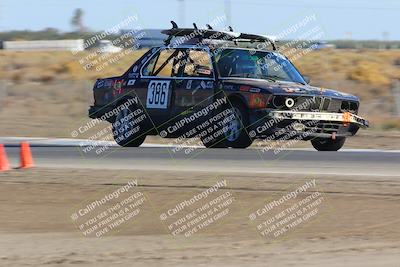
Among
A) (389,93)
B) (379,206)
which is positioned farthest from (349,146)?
(389,93)

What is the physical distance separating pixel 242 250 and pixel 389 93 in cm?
2656

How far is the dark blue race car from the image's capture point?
612 inches

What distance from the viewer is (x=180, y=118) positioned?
53.9 ft

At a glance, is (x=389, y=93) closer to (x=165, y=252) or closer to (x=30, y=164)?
(x=30, y=164)

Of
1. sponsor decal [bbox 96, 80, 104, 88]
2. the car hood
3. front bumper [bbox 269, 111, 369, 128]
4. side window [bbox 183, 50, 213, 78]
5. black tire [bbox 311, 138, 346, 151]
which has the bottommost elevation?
black tire [bbox 311, 138, 346, 151]

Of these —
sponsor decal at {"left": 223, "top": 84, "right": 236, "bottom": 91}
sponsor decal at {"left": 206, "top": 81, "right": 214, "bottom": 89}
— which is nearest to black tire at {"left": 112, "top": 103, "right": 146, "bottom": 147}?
sponsor decal at {"left": 206, "top": 81, "right": 214, "bottom": 89}

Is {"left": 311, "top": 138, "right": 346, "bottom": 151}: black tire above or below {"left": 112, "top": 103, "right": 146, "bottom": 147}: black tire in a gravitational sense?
below

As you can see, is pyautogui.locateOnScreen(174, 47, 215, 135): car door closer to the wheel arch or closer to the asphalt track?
the wheel arch

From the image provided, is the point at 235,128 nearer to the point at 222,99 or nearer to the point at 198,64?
the point at 222,99

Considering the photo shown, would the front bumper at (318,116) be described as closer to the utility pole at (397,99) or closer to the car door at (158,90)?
the car door at (158,90)

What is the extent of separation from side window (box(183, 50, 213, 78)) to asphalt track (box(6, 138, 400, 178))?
4.05ft

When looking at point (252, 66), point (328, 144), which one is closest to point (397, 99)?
point (328, 144)

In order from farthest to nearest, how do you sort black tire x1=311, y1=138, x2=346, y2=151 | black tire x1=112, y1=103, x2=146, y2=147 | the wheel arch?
1. black tire x1=112, y1=103, x2=146, y2=147
2. black tire x1=311, y1=138, x2=346, y2=151
3. the wheel arch

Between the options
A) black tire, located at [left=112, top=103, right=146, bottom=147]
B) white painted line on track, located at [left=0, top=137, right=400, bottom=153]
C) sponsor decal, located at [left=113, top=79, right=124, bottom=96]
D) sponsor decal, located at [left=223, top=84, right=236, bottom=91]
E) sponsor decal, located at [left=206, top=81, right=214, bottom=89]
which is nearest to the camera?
sponsor decal, located at [left=223, top=84, right=236, bottom=91]
